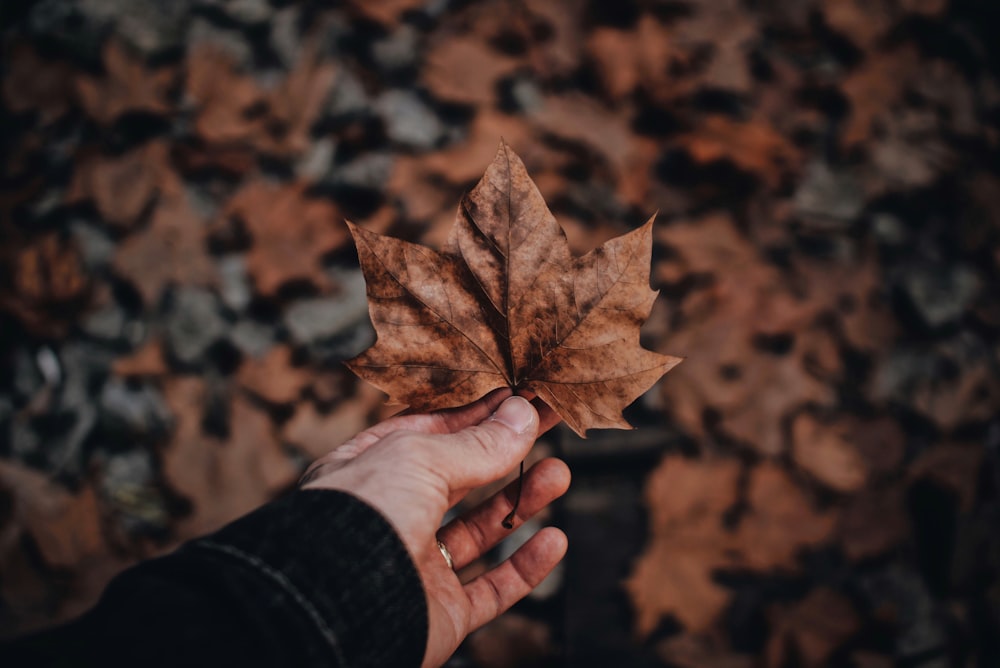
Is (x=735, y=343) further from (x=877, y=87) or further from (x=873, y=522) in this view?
(x=877, y=87)

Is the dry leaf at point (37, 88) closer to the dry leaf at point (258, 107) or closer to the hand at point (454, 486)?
the dry leaf at point (258, 107)

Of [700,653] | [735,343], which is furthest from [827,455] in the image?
[700,653]

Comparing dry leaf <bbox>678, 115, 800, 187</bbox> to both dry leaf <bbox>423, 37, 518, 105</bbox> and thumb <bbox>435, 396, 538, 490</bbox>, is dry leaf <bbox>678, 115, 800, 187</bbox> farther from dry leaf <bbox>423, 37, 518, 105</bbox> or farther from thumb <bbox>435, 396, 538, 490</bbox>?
thumb <bbox>435, 396, 538, 490</bbox>

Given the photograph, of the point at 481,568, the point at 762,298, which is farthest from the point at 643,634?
the point at 762,298

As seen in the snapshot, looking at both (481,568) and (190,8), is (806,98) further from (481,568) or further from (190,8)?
(190,8)

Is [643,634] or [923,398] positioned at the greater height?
[923,398]

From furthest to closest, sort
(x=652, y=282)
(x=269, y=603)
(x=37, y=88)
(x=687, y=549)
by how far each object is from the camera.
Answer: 1. (x=37, y=88)
2. (x=652, y=282)
3. (x=687, y=549)
4. (x=269, y=603)

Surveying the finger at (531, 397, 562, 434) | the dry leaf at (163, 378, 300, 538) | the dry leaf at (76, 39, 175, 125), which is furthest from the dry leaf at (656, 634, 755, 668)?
the dry leaf at (76, 39, 175, 125)
